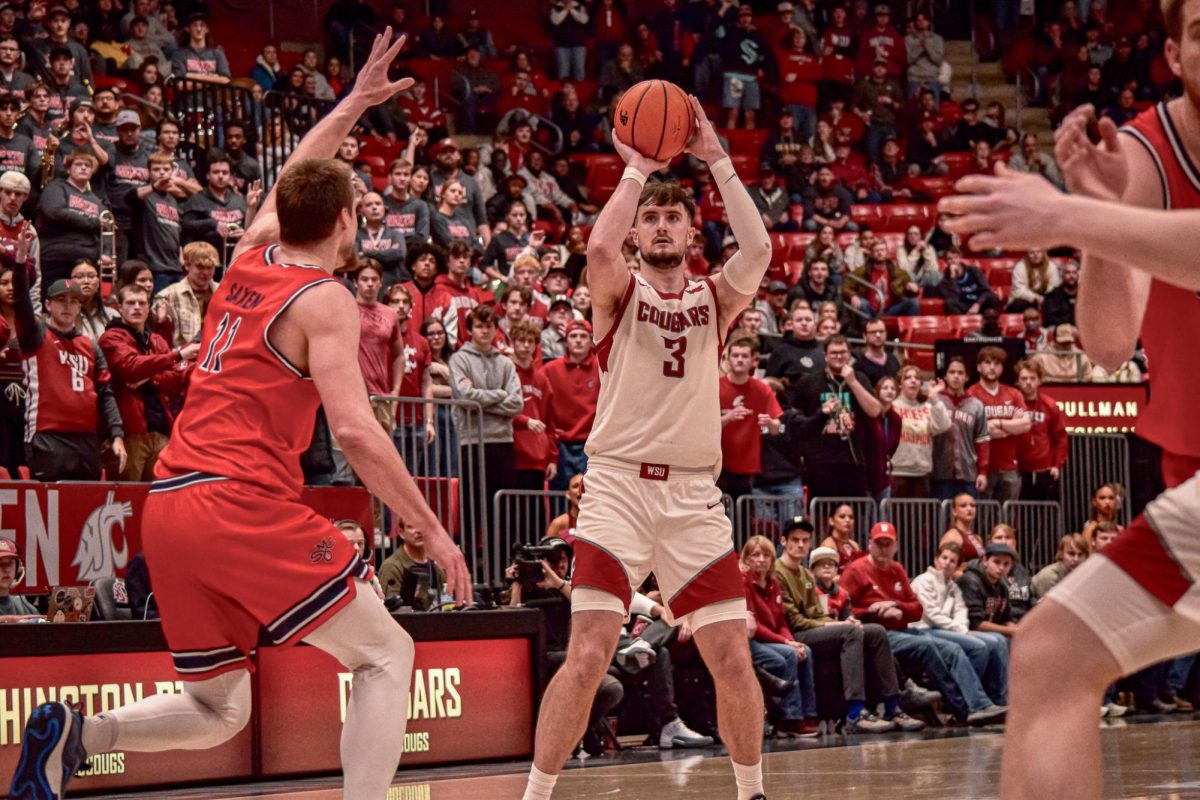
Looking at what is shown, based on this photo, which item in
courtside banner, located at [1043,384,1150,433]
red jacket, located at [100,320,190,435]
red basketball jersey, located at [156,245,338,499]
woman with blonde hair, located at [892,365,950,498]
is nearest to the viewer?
red basketball jersey, located at [156,245,338,499]

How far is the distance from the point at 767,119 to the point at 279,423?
21.2 meters

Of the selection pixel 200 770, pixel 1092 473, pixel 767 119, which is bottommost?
pixel 200 770

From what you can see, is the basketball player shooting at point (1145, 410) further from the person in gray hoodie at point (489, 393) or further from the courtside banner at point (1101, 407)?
the courtside banner at point (1101, 407)

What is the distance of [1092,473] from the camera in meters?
17.8

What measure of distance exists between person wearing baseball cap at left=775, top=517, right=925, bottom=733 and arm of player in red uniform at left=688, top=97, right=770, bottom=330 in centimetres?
620

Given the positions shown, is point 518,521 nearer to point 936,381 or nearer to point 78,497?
point 78,497

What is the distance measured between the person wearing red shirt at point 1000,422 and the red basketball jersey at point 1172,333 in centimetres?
1283

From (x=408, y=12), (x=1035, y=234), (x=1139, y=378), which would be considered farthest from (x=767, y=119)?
(x=1035, y=234)

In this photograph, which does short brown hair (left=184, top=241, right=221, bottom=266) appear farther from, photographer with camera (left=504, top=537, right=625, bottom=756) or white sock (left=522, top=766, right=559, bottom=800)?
white sock (left=522, top=766, right=559, bottom=800)

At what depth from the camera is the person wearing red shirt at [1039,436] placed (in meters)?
16.6

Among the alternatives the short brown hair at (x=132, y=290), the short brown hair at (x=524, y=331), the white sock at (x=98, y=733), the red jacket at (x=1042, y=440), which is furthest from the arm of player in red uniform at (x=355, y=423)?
the red jacket at (x=1042, y=440)

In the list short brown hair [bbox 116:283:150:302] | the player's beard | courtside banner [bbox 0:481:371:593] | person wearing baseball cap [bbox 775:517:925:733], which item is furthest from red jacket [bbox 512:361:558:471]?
the player's beard

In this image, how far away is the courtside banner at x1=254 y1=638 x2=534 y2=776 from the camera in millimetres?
9680

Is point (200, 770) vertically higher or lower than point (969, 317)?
lower
